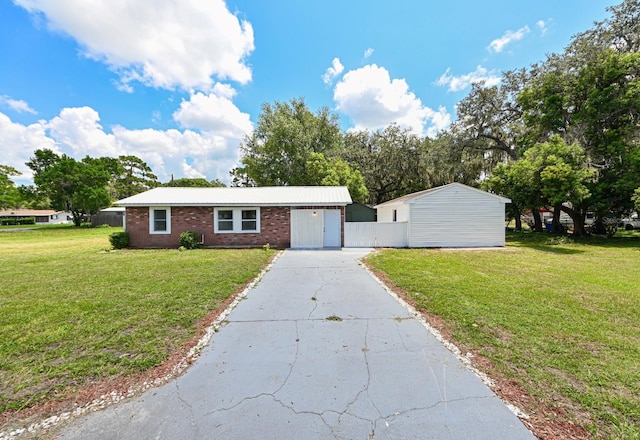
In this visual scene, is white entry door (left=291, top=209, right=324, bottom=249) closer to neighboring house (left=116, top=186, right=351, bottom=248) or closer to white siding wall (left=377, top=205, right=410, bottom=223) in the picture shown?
neighboring house (left=116, top=186, right=351, bottom=248)

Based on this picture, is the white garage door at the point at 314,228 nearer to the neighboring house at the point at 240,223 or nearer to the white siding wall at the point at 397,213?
the neighboring house at the point at 240,223

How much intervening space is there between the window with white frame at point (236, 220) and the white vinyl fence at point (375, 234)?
4.47 m

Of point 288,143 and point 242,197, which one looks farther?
point 288,143

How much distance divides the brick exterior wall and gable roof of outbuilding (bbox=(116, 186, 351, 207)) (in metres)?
0.42

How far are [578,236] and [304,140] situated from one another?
21266 mm

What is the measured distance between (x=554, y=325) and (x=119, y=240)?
15159mm

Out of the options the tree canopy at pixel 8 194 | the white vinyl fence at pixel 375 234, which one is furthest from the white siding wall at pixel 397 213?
the tree canopy at pixel 8 194

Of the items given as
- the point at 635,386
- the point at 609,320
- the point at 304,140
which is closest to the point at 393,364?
the point at 635,386

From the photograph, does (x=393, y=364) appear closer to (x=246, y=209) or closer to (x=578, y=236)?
(x=246, y=209)

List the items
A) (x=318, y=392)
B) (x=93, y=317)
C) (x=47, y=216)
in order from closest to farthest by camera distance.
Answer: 1. (x=318, y=392)
2. (x=93, y=317)
3. (x=47, y=216)

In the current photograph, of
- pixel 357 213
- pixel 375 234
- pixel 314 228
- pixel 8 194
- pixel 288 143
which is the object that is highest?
pixel 288 143

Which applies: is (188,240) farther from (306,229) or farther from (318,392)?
(318,392)

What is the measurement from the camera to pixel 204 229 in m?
13.0

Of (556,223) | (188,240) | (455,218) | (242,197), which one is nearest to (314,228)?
(242,197)
